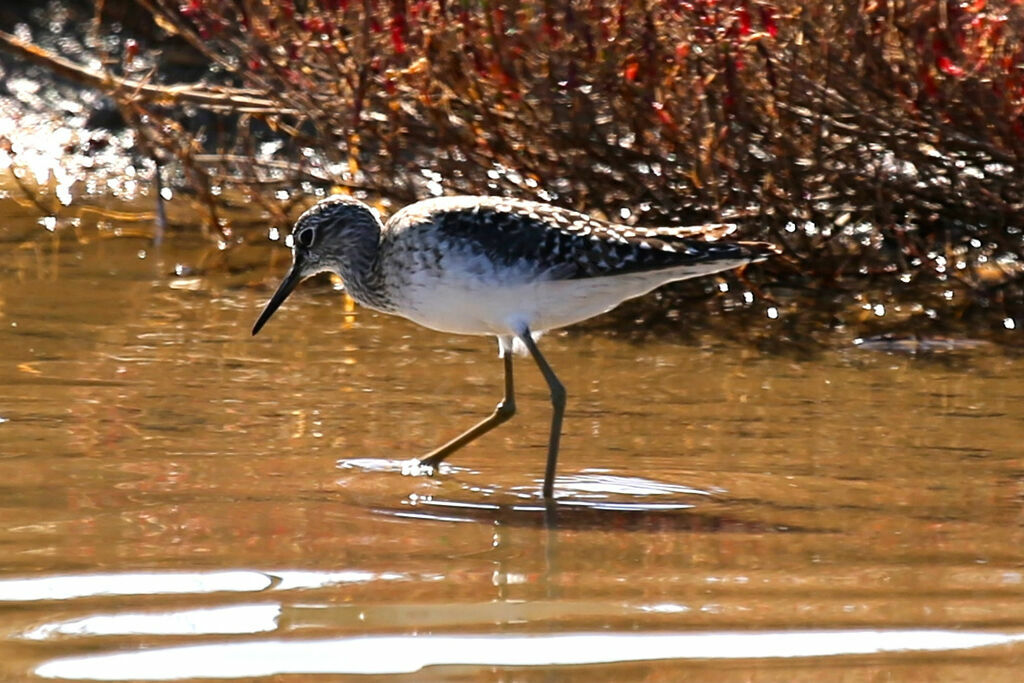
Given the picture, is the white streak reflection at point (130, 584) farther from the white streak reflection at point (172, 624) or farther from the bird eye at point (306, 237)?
the bird eye at point (306, 237)

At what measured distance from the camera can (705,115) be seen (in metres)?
6.80

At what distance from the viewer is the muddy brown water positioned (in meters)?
3.64

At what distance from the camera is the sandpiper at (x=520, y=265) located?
17.2ft

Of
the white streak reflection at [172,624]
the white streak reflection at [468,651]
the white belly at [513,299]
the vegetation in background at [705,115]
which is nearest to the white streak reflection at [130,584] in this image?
the white streak reflection at [172,624]

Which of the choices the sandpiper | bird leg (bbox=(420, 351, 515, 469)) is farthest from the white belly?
bird leg (bbox=(420, 351, 515, 469))

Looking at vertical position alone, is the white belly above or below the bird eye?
below

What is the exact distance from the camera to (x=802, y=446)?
5.53 metres

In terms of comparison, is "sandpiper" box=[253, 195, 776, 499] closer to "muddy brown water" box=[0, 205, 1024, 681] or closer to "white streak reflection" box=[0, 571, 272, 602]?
"muddy brown water" box=[0, 205, 1024, 681]

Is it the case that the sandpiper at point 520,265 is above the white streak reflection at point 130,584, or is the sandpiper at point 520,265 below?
above

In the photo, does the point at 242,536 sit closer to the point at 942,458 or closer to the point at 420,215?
the point at 420,215

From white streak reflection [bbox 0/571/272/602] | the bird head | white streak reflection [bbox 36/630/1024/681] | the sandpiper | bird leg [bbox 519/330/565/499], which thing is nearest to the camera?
white streak reflection [bbox 36/630/1024/681]

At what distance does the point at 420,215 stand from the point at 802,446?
1404 millimetres

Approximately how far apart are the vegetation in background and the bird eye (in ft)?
3.84

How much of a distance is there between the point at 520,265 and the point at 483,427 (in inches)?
22.6
